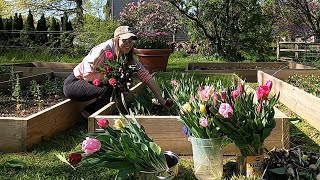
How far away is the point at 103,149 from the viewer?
1.93 meters

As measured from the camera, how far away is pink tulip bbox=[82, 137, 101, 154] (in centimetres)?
179

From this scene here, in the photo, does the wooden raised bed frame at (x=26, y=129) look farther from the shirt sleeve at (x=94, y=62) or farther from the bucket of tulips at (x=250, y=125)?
the bucket of tulips at (x=250, y=125)

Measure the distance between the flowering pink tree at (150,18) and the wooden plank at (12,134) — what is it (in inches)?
484

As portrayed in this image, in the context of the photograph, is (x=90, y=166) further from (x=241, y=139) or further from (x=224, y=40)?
(x=224, y=40)

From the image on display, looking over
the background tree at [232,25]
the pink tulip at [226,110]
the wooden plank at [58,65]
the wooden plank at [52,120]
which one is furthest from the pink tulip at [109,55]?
the background tree at [232,25]

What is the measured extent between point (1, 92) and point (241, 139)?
3540mm

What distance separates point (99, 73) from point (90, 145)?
182 centimetres

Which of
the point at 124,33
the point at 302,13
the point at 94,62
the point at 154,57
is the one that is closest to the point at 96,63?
the point at 94,62

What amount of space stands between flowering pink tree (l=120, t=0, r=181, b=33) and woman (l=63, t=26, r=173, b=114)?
11447 mm

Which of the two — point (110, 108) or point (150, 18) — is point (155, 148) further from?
point (150, 18)

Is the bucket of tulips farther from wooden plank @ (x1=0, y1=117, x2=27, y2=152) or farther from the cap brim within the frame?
wooden plank @ (x1=0, y1=117, x2=27, y2=152)

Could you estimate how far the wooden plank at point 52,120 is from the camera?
2901 mm

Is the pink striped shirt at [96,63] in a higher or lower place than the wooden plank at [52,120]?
higher

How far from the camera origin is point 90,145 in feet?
5.89
